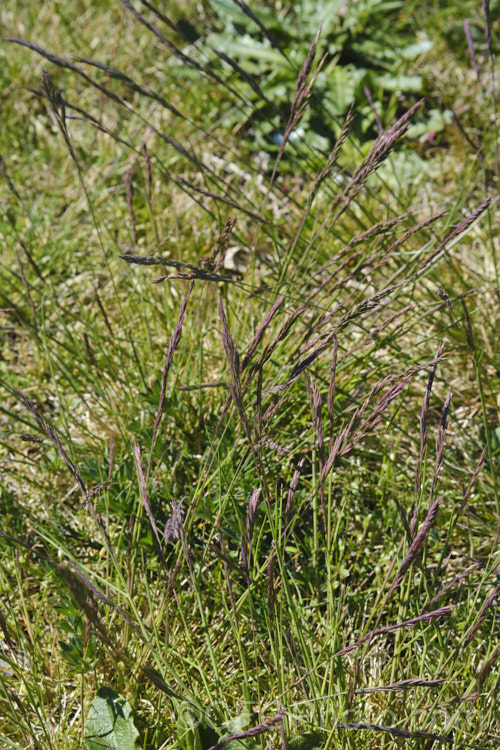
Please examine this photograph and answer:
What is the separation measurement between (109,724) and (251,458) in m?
0.61

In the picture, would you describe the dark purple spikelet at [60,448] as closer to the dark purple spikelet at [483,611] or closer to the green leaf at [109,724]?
the green leaf at [109,724]

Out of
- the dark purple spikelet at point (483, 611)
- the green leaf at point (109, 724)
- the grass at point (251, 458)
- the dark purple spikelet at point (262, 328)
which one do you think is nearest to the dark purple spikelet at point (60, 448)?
the grass at point (251, 458)

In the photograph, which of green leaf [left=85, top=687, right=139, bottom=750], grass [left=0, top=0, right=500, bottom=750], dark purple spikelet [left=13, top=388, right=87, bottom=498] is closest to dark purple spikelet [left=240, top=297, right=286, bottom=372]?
grass [left=0, top=0, right=500, bottom=750]

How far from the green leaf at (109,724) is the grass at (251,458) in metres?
0.06

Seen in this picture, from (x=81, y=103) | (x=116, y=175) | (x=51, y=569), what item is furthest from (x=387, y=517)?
(x=81, y=103)

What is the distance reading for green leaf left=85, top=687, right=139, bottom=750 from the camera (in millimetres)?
1285

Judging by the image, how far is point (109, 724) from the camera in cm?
130

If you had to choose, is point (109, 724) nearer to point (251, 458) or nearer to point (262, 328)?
point (251, 458)

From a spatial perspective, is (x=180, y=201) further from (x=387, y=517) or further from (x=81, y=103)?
(x=387, y=517)

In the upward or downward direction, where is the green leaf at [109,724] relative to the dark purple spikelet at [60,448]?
downward

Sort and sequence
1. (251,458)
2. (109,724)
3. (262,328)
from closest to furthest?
(262,328) < (109,724) < (251,458)

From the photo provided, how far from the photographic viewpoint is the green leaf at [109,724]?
1285 mm

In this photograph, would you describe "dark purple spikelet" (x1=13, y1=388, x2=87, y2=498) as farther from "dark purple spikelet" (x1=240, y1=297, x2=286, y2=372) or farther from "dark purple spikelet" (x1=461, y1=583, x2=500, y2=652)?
"dark purple spikelet" (x1=461, y1=583, x2=500, y2=652)

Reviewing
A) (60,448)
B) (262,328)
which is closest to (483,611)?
(262,328)
